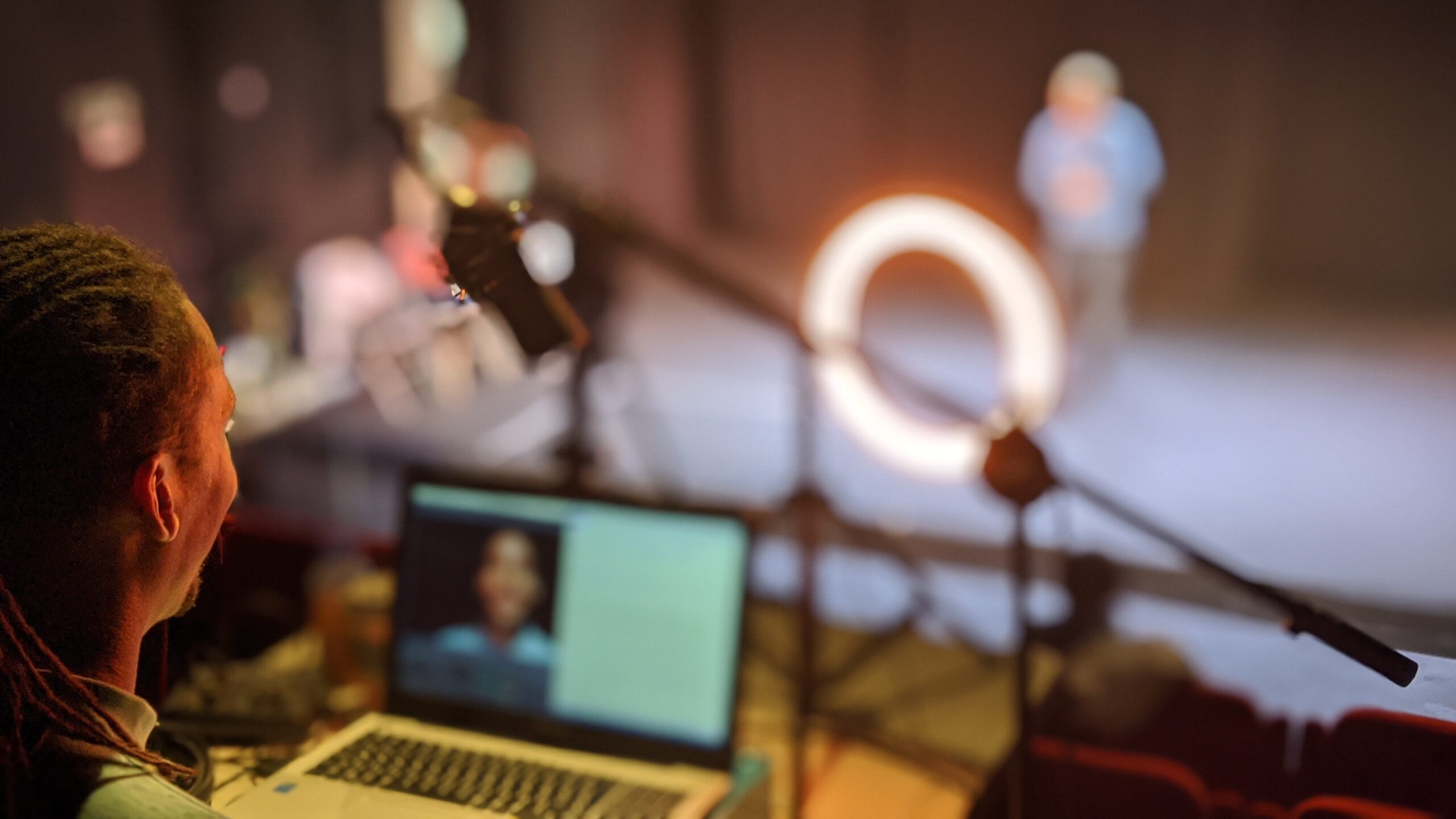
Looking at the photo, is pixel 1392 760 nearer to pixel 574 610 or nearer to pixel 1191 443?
pixel 574 610

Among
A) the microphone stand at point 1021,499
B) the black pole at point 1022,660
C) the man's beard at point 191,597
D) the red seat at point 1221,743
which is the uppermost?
the microphone stand at point 1021,499

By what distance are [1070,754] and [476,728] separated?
80 cm

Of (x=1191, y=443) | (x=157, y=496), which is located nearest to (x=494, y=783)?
(x=157, y=496)

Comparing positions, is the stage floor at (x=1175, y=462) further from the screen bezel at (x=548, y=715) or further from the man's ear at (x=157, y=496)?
the man's ear at (x=157, y=496)

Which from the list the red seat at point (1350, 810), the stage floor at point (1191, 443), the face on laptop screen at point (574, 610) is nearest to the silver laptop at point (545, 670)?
the face on laptop screen at point (574, 610)

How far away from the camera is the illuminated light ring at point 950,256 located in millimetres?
2906

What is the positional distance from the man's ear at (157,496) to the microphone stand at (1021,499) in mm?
817

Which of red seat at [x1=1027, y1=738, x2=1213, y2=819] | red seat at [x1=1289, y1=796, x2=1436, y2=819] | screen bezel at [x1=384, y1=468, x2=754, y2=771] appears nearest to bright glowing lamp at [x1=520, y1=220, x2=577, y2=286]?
screen bezel at [x1=384, y1=468, x2=754, y2=771]

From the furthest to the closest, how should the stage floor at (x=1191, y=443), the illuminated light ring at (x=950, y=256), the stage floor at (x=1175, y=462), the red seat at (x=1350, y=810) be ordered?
the stage floor at (x=1191, y=443) → the stage floor at (x=1175, y=462) → the illuminated light ring at (x=950, y=256) → the red seat at (x=1350, y=810)

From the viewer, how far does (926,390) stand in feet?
4.81

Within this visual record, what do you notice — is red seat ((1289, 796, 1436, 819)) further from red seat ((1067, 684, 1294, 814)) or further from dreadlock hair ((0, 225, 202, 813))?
dreadlock hair ((0, 225, 202, 813))

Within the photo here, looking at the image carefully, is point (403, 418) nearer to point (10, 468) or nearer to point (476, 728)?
point (476, 728)

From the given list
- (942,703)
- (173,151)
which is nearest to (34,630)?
(942,703)

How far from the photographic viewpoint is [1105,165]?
466 cm
